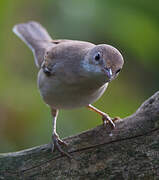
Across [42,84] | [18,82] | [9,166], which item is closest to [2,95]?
[18,82]

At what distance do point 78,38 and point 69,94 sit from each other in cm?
207

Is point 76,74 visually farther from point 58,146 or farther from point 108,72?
point 58,146

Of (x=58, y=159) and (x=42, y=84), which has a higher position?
(x=42, y=84)

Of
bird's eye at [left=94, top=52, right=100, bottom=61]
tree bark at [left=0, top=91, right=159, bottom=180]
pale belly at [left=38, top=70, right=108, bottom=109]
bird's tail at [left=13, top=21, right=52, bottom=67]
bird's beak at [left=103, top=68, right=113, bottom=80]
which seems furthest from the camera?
bird's tail at [left=13, top=21, right=52, bottom=67]

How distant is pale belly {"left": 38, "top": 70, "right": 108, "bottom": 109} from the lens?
14.0ft

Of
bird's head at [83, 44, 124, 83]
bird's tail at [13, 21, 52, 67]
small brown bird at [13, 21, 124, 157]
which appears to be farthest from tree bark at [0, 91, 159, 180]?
bird's tail at [13, 21, 52, 67]

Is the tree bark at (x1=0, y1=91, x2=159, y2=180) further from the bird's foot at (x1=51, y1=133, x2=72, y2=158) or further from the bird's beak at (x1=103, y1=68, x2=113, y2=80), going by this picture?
the bird's beak at (x1=103, y1=68, x2=113, y2=80)

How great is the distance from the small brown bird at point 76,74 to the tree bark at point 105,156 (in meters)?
0.15

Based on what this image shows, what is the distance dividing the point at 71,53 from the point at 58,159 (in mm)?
1149

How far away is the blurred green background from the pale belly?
919 millimetres

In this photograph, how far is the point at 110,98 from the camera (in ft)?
19.3

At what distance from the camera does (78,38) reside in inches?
246

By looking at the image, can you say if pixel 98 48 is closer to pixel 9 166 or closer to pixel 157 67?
pixel 9 166

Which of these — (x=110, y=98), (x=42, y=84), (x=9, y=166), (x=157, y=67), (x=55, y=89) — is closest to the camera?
(x=9, y=166)
